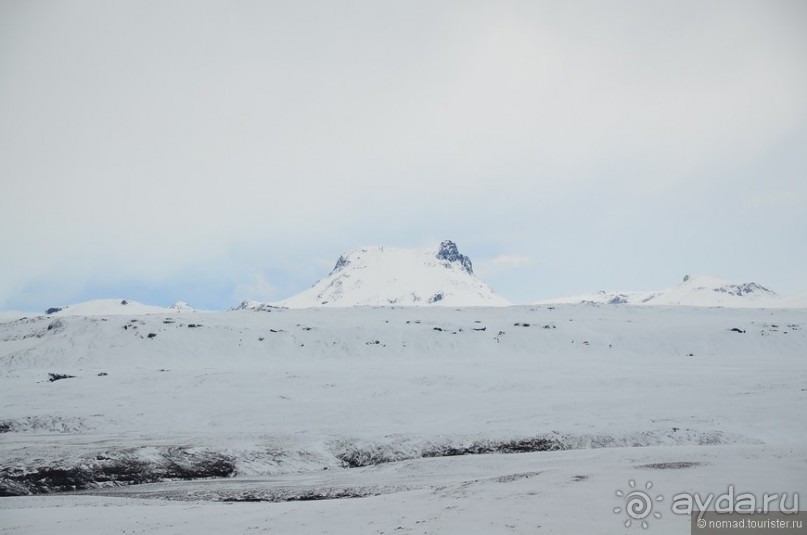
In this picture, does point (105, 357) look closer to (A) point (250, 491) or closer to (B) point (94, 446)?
(B) point (94, 446)

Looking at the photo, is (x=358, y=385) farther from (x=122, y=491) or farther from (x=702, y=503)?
(x=702, y=503)

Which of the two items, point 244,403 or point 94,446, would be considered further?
point 244,403

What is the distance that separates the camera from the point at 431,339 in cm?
3900

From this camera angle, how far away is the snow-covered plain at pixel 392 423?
27.4ft

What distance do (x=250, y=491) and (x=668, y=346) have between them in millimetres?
34206

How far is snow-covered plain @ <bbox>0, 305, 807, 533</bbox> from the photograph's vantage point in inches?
329

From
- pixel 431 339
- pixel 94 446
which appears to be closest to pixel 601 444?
pixel 94 446

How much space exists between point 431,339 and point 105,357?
912 inches

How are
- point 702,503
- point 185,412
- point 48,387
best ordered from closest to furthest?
point 702,503, point 185,412, point 48,387

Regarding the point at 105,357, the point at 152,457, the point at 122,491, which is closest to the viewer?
the point at 122,491

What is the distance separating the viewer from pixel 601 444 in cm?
1625

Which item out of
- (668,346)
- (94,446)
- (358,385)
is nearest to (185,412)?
(94,446)

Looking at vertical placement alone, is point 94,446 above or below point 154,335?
below

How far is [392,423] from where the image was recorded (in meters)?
19.4
